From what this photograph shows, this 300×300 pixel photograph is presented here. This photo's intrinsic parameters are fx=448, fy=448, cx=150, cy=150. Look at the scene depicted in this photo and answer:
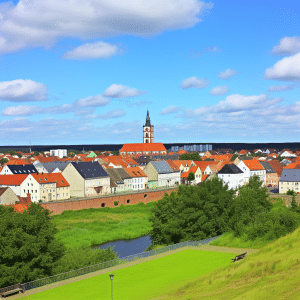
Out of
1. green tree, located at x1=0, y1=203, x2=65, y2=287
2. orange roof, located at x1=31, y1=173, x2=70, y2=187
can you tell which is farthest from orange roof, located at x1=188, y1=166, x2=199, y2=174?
green tree, located at x1=0, y1=203, x2=65, y2=287

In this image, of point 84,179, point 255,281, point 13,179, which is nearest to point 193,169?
point 84,179

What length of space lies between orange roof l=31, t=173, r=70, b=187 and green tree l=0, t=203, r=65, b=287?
2004 inches

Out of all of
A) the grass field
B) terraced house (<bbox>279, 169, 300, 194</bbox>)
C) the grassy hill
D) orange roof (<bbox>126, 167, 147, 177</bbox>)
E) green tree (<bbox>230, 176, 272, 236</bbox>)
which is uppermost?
orange roof (<bbox>126, 167, 147, 177</bbox>)

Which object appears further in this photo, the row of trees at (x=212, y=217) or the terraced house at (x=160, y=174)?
the terraced house at (x=160, y=174)

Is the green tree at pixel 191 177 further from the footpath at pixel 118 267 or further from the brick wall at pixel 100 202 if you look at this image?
the footpath at pixel 118 267

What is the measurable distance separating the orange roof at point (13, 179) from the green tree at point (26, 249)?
53.1 m

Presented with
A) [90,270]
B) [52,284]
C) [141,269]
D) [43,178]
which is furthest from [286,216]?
[43,178]

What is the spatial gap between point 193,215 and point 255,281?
2451cm

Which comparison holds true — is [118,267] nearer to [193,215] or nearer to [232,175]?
[193,215]

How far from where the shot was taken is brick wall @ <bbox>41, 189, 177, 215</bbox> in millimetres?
81062

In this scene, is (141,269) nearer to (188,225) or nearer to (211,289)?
(211,289)

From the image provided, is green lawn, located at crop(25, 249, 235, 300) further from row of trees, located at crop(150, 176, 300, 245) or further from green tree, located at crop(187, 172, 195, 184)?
green tree, located at crop(187, 172, 195, 184)

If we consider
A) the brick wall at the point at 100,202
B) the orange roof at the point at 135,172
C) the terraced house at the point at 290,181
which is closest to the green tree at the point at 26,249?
the brick wall at the point at 100,202

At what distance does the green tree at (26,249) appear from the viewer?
32.5m
